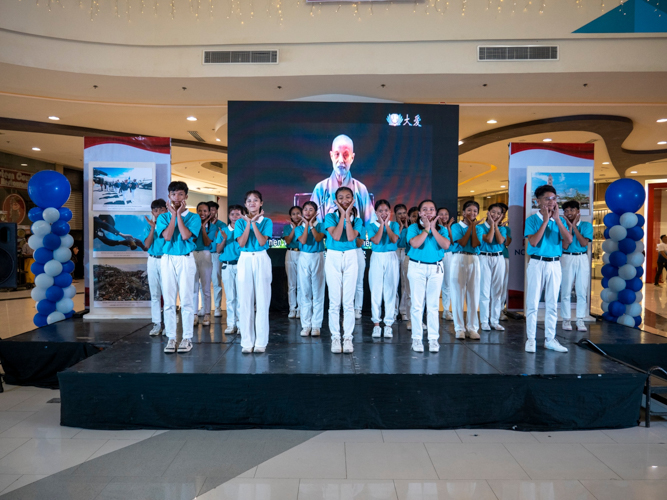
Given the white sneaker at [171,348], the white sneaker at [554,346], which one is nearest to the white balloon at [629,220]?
the white sneaker at [554,346]

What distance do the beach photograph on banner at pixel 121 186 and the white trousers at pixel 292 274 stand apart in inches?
79.8

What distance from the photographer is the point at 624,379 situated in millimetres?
3588

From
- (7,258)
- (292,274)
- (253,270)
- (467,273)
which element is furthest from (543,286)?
(7,258)

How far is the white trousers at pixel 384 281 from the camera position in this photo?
518cm

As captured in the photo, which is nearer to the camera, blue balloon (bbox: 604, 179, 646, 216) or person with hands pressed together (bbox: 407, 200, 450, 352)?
person with hands pressed together (bbox: 407, 200, 450, 352)

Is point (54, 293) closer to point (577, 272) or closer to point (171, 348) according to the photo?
point (171, 348)

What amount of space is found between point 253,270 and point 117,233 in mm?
2901

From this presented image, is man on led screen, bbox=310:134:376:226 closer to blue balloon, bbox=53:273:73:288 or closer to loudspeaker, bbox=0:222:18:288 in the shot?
blue balloon, bbox=53:273:73:288

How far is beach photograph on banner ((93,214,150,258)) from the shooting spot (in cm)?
617

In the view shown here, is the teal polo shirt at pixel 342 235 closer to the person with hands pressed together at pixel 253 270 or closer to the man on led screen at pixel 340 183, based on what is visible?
the person with hands pressed together at pixel 253 270

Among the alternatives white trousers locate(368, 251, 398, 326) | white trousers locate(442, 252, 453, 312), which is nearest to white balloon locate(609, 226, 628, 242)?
white trousers locate(442, 252, 453, 312)

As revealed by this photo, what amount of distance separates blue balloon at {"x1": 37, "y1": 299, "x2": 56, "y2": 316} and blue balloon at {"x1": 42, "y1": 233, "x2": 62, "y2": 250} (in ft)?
2.31

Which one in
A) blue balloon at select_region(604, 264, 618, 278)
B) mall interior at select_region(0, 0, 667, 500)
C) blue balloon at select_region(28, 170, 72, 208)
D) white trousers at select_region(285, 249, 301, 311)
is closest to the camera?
mall interior at select_region(0, 0, 667, 500)

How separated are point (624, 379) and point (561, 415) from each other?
1.87 feet
